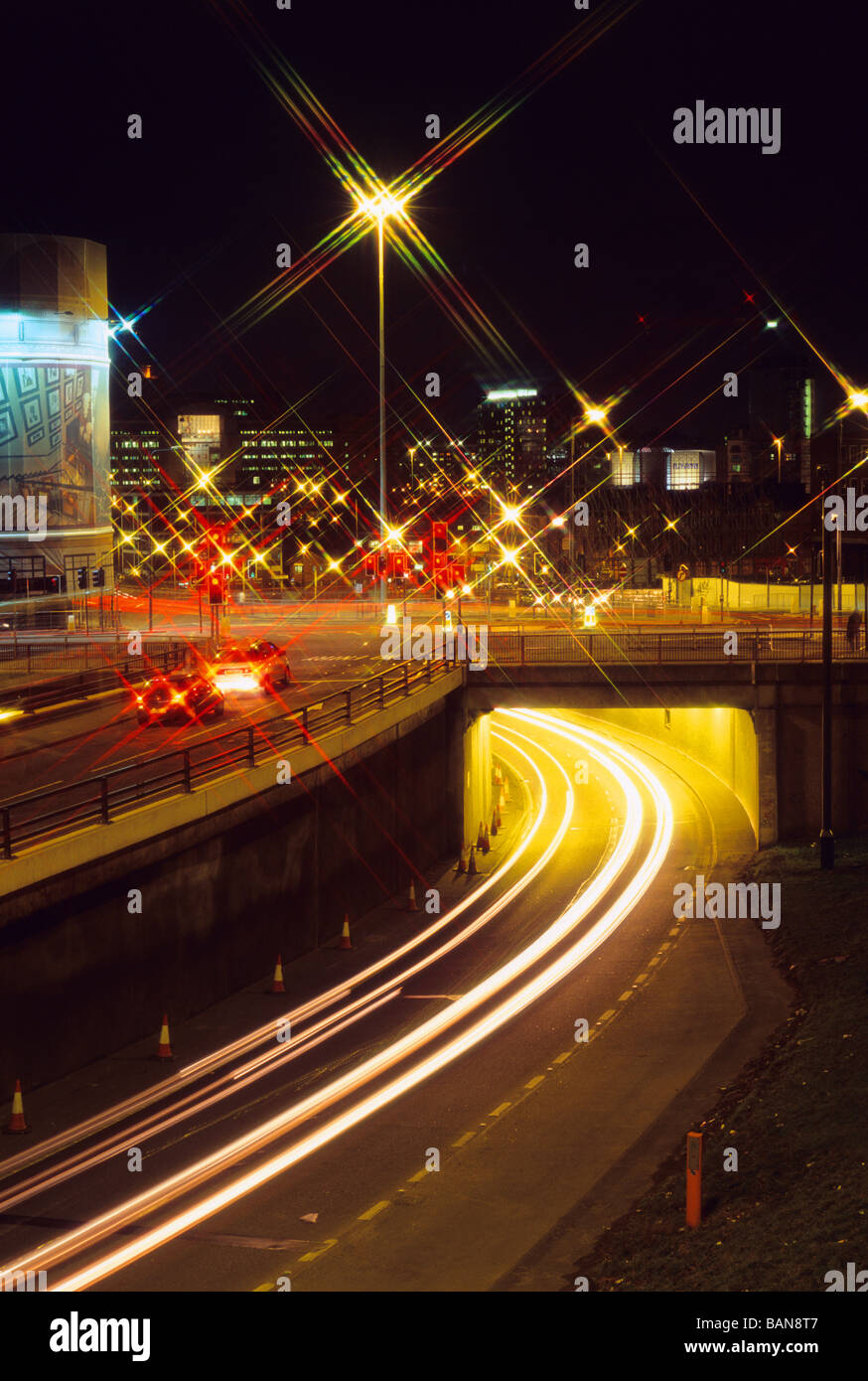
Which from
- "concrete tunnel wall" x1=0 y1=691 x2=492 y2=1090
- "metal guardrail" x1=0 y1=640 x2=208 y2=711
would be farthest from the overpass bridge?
"metal guardrail" x1=0 y1=640 x2=208 y2=711

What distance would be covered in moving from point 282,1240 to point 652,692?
24.4 metres

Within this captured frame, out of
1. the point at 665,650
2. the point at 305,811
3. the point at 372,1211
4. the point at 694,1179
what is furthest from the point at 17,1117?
the point at 665,650

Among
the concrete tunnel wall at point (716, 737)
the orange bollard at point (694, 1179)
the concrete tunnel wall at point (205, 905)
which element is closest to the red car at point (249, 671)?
the concrete tunnel wall at point (205, 905)

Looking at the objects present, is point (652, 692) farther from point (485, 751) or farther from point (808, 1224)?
point (808, 1224)

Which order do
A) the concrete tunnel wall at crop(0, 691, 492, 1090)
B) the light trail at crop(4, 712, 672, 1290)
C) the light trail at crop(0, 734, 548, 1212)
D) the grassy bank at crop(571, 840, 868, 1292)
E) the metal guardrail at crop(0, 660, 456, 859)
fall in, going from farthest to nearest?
the metal guardrail at crop(0, 660, 456, 859), the concrete tunnel wall at crop(0, 691, 492, 1090), the light trail at crop(0, 734, 548, 1212), the light trail at crop(4, 712, 672, 1290), the grassy bank at crop(571, 840, 868, 1292)

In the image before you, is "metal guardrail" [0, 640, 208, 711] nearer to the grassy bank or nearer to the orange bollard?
the grassy bank

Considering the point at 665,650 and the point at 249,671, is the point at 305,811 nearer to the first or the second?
the point at 249,671

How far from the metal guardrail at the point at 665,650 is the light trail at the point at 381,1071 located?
4.43 m

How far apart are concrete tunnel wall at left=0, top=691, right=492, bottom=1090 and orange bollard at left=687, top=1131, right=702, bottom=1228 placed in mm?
7631

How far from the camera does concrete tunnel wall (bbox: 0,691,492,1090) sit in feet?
54.4

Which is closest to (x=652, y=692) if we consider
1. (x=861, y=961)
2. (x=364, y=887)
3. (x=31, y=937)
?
(x=364, y=887)

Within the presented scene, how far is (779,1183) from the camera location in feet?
41.4

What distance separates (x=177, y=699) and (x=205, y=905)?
8565 mm

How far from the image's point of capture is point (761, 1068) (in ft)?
58.2
